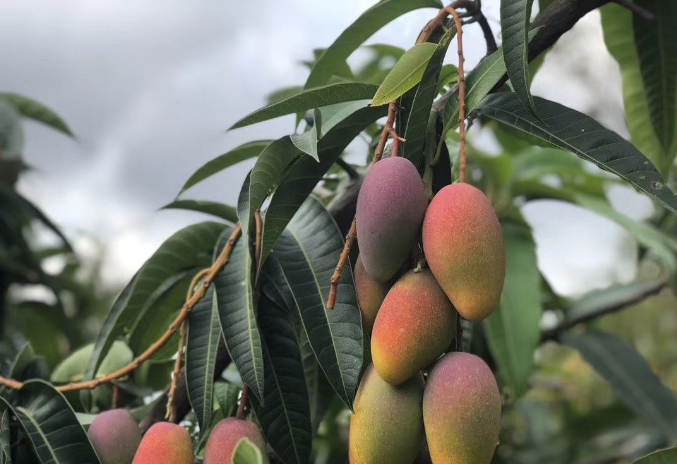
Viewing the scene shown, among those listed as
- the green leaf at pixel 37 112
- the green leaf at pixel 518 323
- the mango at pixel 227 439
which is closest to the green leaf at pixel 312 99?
the mango at pixel 227 439

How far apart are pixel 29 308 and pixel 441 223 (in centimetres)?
140

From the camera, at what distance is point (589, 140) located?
1.74 ft

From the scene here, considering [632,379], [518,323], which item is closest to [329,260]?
[518,323]

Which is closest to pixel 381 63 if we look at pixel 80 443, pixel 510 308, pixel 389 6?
pixel 510 308

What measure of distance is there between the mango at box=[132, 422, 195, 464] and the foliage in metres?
0.03

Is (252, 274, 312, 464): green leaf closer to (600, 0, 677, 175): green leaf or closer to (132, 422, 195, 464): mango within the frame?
(132, 422, 195, 464): mango

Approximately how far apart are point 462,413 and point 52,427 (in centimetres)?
34

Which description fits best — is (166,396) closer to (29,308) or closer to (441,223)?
(441,223)

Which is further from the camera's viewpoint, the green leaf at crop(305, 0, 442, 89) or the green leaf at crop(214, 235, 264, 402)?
the green leaf at crop(305, 0, 442, 89)

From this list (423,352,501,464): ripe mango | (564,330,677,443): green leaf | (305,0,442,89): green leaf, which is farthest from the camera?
(564,330,677,443): green leaf

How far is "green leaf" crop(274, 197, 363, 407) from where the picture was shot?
518 millimetres

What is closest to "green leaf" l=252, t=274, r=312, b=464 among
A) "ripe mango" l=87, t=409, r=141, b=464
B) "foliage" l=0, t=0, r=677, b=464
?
"foliage" l=0, t=0, r=677, b=464

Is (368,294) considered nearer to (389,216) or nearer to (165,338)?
(389,216)

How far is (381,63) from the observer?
128cm
